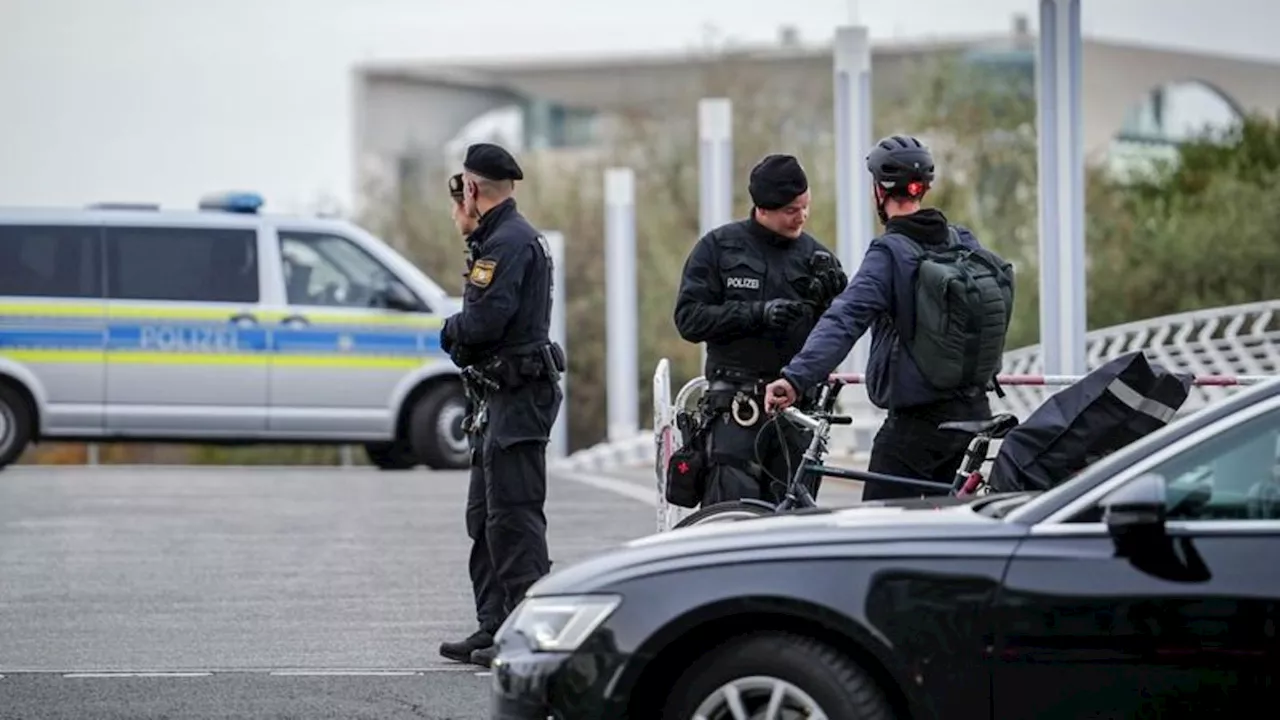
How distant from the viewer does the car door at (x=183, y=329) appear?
22594 millimetres

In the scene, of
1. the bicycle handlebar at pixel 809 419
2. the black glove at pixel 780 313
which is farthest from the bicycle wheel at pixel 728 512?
the black glove at pixel 780 313

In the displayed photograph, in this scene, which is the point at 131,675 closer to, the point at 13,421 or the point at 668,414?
the point at 668,414

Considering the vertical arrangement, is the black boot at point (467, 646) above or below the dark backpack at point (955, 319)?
below

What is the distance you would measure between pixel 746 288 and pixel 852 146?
12629 mm

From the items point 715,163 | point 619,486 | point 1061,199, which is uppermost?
point 715,163

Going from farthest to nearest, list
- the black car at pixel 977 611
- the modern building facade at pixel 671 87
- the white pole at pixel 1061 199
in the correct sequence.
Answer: the modern building facade at pixel 671 87
the white pole at pixel 1061 199
the black car at pixel 977 611

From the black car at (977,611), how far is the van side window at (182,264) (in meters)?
16.0

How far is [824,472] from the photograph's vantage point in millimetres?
9211

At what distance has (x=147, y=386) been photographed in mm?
22719

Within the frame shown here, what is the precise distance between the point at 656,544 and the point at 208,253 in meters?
16.1

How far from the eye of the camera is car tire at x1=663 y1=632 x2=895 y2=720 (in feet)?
21.9

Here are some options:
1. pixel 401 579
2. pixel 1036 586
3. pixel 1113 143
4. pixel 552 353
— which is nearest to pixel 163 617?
pixel 401 579

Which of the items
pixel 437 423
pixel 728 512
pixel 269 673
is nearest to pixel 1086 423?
pixel 728 512

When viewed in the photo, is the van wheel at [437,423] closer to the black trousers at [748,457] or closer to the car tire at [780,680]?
the black trousers at [748,457]
